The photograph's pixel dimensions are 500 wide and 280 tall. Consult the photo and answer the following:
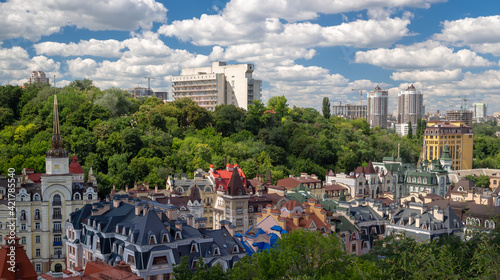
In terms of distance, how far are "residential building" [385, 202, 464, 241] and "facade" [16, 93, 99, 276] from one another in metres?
26.8

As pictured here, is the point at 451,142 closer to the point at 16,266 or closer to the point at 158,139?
the point at 158,139

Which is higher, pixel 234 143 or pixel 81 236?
pixel 234 143

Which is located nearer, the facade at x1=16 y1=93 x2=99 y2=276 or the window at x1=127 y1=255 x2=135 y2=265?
the window at x1=127 y1=255 x2=135 y2=265

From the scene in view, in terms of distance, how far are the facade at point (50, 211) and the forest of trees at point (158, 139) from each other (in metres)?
14.7

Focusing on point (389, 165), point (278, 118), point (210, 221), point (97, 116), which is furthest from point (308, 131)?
point (210, 221)

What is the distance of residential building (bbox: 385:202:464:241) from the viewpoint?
4319cm

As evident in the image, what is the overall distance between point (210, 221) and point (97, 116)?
28171 mm

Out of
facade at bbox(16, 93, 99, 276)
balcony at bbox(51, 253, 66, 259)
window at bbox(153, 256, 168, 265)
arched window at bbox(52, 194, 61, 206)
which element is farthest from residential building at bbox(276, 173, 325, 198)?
window at bbox(153, 256, 168, 265)

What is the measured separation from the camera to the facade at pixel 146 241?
101 ft

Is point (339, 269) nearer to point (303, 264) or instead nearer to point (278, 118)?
point (303, 264)

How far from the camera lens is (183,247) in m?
32.2

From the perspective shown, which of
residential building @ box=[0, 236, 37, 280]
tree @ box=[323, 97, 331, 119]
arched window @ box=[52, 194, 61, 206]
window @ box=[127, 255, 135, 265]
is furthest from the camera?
tree @ box=[323, 97, 331, 119]

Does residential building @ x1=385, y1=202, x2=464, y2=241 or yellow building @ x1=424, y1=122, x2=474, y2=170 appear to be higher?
yellow building @ x1=424, y1=122, x2=474, y2=170

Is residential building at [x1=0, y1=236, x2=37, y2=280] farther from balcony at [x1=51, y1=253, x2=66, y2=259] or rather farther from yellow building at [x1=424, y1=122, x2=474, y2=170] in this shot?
yellow building at [x1=424, y1=122, x2=474, y2=170]
